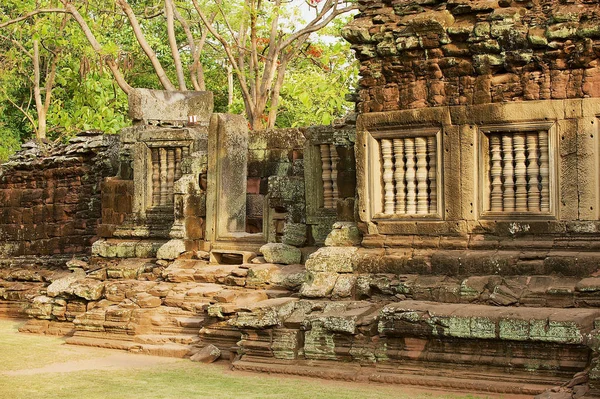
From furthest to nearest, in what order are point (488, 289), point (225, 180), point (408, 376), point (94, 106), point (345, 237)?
point (94, 106), point (225, 180), point (345, 237), point (488, 289), point (408, 376)

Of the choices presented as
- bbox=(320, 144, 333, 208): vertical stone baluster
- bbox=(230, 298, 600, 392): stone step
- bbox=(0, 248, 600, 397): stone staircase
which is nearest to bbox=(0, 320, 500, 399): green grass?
bbox=(0, 248, 600, 397): stone staircase

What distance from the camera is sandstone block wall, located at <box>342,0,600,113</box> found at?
30.2 ft

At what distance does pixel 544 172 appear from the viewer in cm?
939

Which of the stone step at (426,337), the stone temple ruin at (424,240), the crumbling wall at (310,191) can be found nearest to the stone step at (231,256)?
the stone temple ruin at (424,240)

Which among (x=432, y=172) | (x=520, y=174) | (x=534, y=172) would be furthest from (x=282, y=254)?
(x=534, y=172)

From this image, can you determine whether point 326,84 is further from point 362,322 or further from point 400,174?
point 362,322

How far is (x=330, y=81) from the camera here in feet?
68.1

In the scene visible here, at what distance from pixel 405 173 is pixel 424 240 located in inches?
→ 29.2

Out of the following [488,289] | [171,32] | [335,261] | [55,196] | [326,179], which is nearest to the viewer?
[488,289]

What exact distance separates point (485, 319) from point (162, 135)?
731cm

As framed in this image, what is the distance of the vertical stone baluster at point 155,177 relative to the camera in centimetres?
1455

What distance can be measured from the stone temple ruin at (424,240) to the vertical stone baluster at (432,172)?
0.01 m

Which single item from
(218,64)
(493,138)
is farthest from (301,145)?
(218,64)

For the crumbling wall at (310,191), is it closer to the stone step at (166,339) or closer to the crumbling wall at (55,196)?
the stone step at (166,339)
